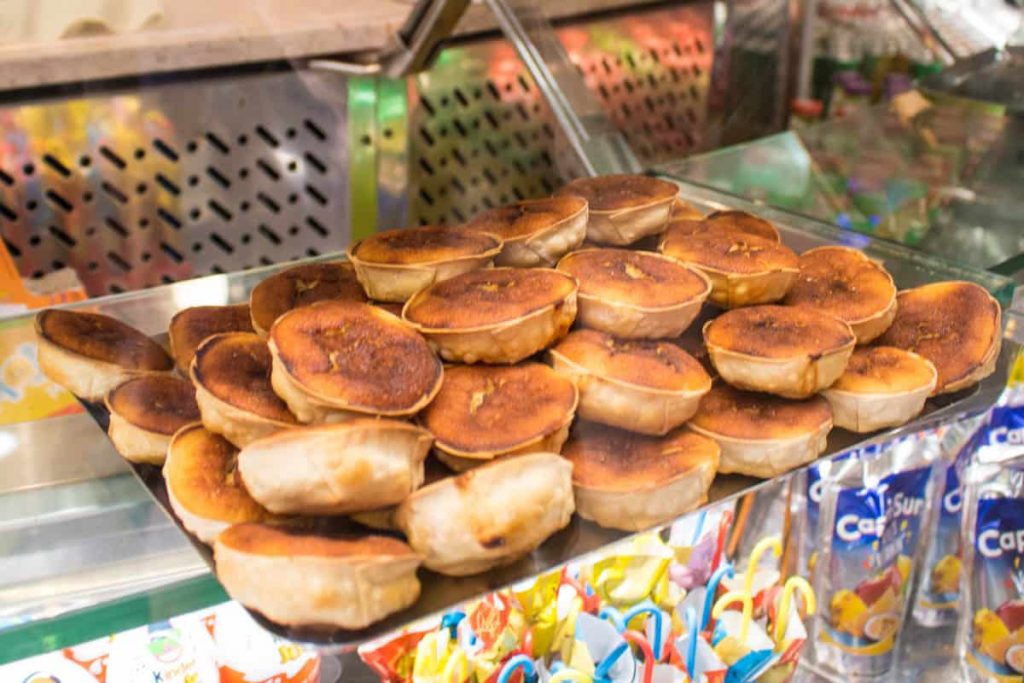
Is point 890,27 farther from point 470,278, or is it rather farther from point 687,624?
point 470,278

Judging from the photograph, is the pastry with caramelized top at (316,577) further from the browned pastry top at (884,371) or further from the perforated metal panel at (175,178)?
the perforated metal panel at (175,178)

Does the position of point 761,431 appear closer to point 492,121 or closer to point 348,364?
point 348,364

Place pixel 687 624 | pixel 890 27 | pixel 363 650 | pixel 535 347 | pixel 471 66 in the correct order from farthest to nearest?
pixel 890 27 < pixel 471 66 < pixel 687 624 < pixel 363 650 < pixel 535 347

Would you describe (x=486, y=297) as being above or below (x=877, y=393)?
above

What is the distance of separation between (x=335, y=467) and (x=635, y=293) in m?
0.31

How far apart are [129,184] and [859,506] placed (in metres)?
1.21

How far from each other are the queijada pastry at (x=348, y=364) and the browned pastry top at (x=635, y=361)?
0.12 meters

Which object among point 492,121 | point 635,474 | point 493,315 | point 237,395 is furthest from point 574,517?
point 492,121

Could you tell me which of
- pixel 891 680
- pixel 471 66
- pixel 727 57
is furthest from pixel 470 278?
pixel 727 57

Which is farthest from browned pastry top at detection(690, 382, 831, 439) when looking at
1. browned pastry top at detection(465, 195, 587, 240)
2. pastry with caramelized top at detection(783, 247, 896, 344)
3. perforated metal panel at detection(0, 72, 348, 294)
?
perforated metal panel at detection(0, 72, 348, 294)

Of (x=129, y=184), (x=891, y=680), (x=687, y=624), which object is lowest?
(x=891, y=680)

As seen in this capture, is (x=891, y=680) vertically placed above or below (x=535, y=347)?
below

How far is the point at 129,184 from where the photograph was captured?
1524 mm

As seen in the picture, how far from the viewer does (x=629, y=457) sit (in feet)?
2.68
